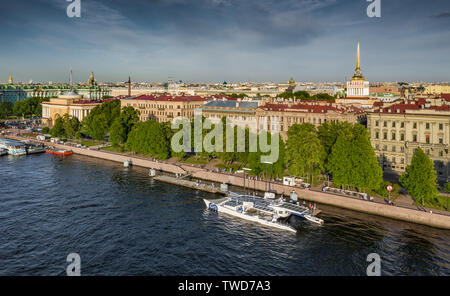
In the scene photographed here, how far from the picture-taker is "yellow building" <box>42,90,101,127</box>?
143625mm

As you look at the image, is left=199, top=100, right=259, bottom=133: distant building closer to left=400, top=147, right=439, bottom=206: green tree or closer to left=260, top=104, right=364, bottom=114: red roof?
left=260, top=104, right=364, bottom=114: red roof

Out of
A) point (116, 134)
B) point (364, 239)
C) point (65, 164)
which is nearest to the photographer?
point (364, 239)

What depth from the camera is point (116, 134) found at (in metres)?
96.0

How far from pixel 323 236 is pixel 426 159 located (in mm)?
19105

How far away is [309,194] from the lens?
191 ft

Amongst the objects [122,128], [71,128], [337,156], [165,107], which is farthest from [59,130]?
[337,156]

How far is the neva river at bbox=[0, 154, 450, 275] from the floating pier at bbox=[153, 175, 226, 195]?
2.21 metres

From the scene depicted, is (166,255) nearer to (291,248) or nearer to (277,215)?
(291,248)

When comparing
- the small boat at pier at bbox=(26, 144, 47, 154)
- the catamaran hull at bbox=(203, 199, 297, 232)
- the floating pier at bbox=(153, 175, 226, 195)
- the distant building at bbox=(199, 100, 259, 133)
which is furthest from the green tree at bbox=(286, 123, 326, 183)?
the small boat at pier at bbox=(26, 144, 47, 154)

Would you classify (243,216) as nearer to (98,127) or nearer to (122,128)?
→ (122,128)

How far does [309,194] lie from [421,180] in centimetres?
1597

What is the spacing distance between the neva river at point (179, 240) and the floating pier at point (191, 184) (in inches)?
87.0

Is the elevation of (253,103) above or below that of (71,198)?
above
